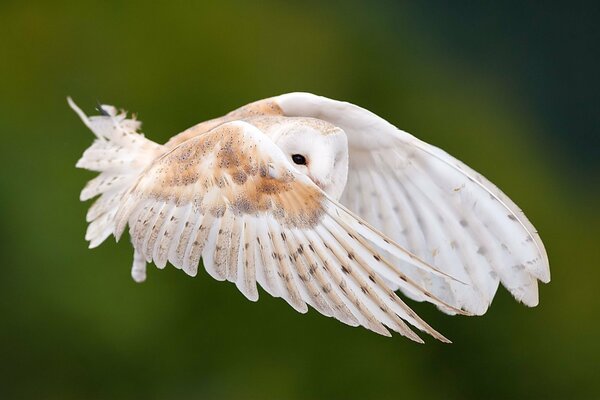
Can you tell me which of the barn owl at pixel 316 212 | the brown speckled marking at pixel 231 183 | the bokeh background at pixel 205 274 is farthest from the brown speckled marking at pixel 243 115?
the bokeh background at pixel 205 274

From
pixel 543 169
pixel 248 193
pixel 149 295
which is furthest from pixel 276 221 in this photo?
pixel 543 169

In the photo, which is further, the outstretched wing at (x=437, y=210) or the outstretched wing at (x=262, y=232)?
the outstretched wing at (x=437, y=210)

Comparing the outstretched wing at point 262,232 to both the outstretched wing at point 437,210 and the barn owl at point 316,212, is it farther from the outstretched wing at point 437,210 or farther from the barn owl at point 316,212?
the outstretched wing at point 437,210

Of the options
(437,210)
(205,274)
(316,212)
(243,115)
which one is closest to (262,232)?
(316,212)

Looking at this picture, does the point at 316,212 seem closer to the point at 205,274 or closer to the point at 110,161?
the point at 110,161

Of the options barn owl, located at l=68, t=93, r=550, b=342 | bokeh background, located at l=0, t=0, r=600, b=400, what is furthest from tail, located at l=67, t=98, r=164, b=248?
bokeh background, located at l=0, t=0, r=600, b=400

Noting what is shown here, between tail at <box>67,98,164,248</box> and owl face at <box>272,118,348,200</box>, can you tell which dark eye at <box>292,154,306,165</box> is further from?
tail at <box>67,98,164,248</box>
